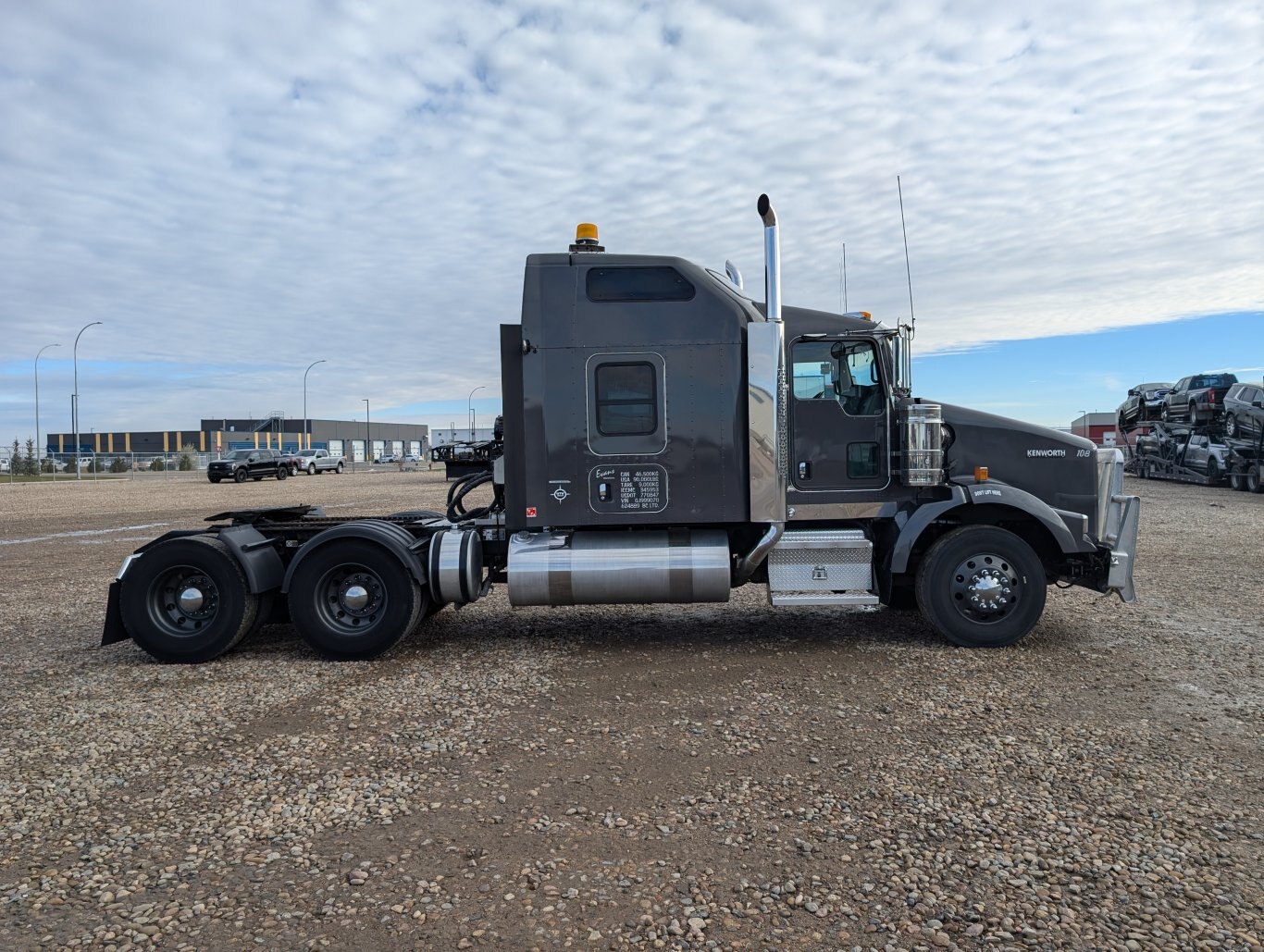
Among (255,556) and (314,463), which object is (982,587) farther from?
(314,463)

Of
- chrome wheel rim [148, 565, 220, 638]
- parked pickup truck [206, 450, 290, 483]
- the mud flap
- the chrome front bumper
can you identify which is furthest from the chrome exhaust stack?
parked pickup truck [206, 450, 290, 483]

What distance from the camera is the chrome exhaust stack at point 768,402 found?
6.95 metres

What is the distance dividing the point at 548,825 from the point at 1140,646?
5535 millimetres

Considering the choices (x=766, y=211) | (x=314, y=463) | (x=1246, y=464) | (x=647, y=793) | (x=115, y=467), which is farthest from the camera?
(x=115, y=467)

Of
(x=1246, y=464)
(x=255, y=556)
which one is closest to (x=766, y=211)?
(x=255, y=556)

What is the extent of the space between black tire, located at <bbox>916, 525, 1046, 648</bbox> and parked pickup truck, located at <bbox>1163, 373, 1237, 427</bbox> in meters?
24.7

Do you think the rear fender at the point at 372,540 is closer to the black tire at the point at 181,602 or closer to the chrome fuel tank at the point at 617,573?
the black tire at the point at 181,602

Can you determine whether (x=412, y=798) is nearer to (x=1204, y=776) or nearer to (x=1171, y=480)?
(x=1204, y=776)

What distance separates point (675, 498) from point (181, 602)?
4.13m

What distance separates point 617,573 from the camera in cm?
704

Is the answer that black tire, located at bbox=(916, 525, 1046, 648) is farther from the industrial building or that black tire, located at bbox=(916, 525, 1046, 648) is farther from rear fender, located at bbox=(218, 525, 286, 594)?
the industrial building

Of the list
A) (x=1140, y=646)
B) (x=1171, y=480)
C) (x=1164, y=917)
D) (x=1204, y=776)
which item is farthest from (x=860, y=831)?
(x=1171, y=480)

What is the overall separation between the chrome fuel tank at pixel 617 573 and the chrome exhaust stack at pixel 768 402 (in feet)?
1.64

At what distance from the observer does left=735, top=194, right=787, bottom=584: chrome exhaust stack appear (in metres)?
6.95
